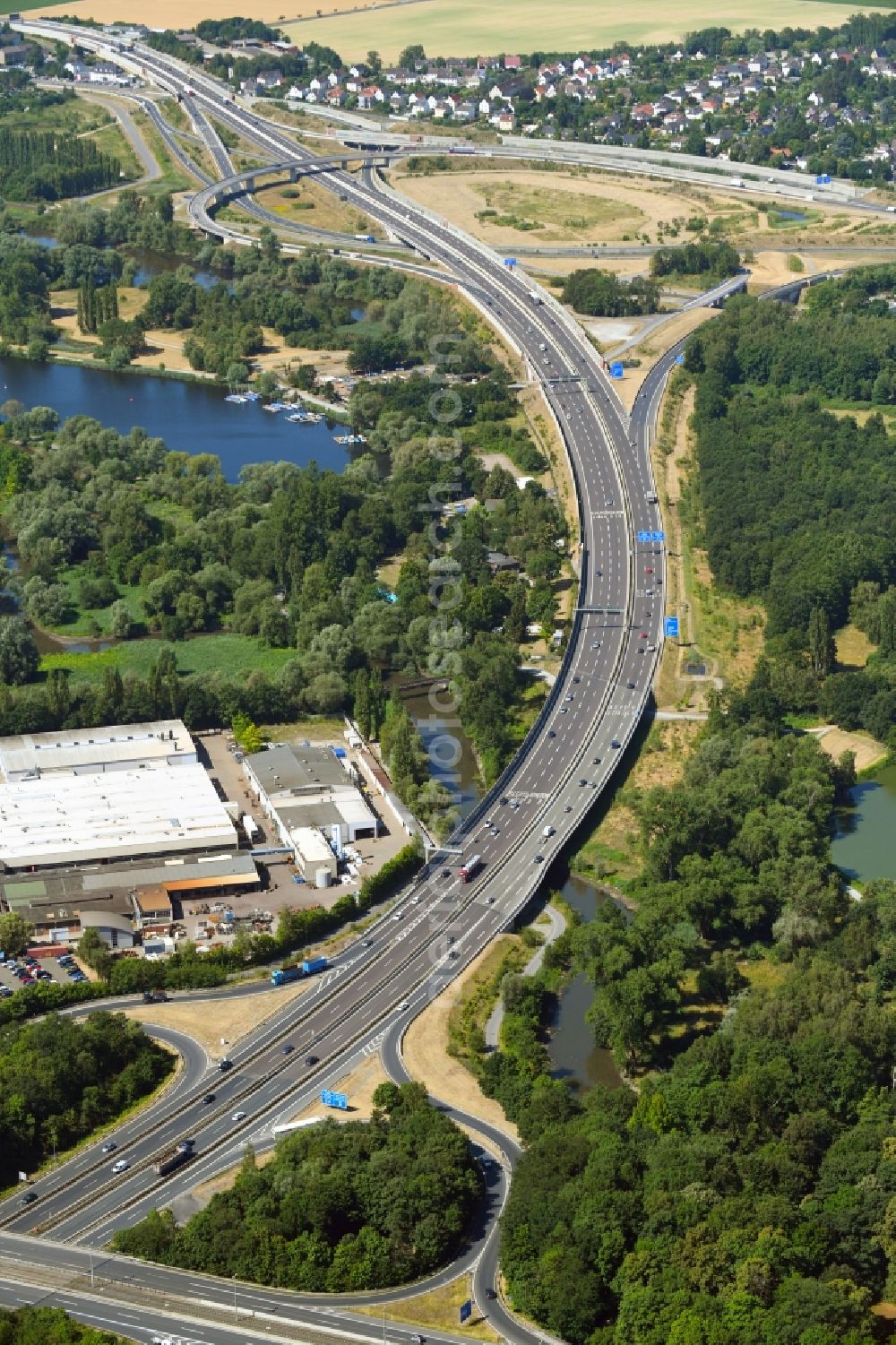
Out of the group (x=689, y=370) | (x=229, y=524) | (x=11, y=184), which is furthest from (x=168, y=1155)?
(x=11, y=184)

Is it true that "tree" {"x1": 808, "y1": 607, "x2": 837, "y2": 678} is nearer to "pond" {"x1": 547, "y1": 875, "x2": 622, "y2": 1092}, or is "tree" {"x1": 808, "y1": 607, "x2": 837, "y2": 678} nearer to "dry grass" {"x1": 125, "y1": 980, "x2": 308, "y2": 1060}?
"pond" {"x1": 547, "y1": 875, "x2": 622, "y2": 1092}

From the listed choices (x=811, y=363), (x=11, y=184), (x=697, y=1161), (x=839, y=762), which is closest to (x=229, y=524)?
(x=839, y=762)

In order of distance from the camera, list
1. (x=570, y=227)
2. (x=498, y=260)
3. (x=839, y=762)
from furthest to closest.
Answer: (x=570, y=227)
(x=498, y=260)
(x=839, y=762)

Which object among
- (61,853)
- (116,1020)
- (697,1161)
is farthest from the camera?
(61,853)

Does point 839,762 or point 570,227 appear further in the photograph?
point 570,227

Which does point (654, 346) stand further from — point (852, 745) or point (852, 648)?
point (852, 745)

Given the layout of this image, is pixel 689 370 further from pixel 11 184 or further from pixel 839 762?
pixel 11 184

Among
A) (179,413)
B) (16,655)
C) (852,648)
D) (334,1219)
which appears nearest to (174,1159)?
(334,1219)
